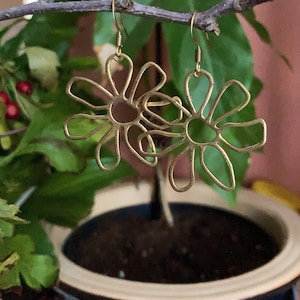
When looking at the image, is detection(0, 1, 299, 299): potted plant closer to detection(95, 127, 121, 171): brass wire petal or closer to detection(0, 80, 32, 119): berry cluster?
detection(0, 80, 32, 119): berry cluster

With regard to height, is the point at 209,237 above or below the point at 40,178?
below

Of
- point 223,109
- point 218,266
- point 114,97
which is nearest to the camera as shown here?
point 114,97

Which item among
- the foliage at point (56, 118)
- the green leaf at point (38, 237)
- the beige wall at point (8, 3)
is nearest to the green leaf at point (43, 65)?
the foliage at point (56, 118)

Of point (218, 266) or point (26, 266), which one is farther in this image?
point (218, 266)

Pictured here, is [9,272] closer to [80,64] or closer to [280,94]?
[80,64]

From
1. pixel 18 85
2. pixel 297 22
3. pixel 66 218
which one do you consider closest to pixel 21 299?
pixel 66 218

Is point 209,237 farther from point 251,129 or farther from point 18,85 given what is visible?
point 18,85

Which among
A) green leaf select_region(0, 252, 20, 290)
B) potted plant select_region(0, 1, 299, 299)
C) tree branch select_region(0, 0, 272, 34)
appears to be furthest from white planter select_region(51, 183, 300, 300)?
tree branch select_region(0, 0, 272, 34)

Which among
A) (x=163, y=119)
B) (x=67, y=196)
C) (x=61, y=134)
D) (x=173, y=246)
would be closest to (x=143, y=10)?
(x=163, y=119)
